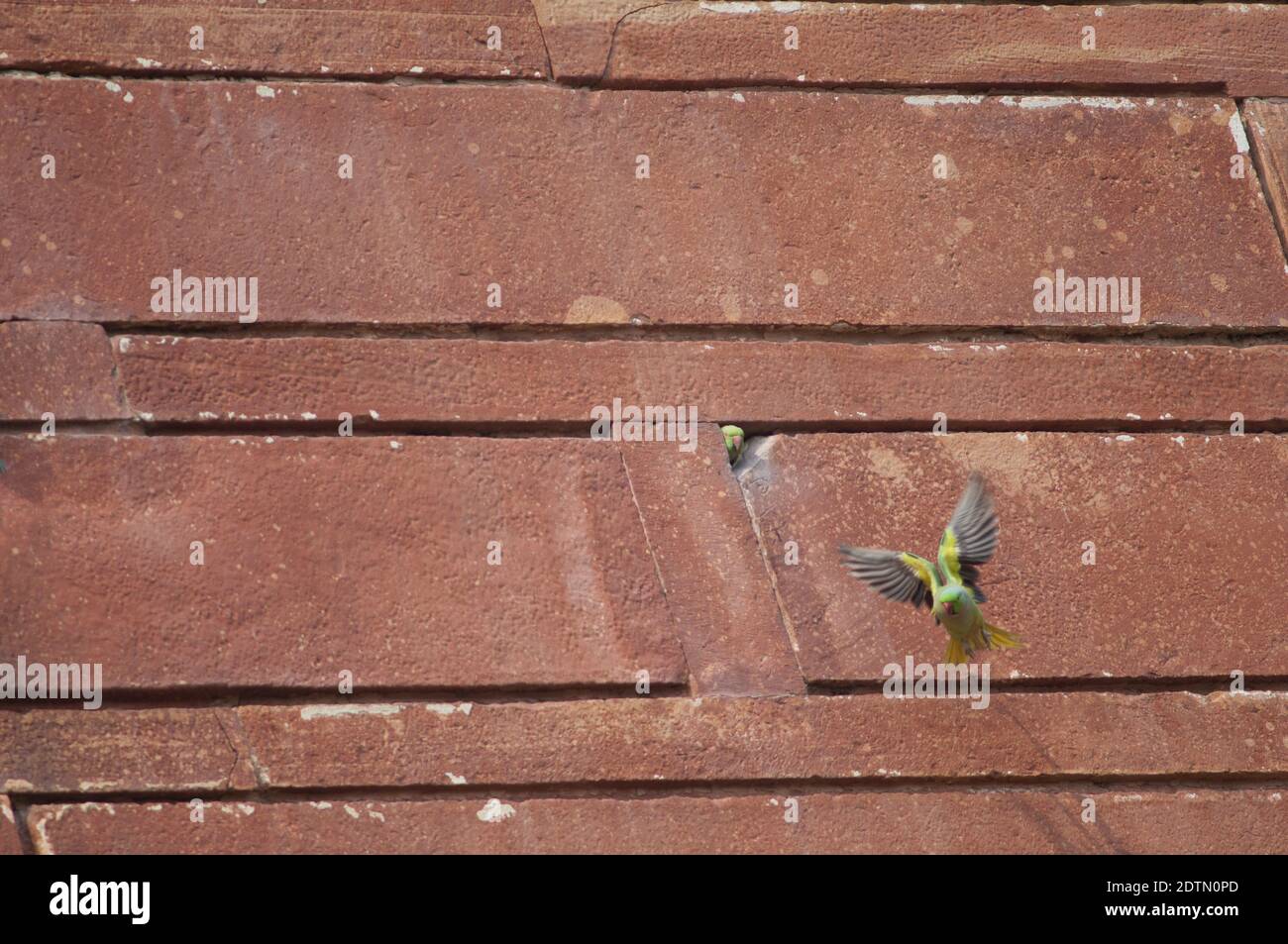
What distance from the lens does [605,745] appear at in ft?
15.3

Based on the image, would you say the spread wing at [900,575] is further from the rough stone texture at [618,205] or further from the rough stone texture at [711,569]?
the rough stone texture at [618,205]

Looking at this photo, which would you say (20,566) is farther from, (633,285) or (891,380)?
(891,380)

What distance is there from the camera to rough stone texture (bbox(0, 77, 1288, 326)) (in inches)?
→ 189

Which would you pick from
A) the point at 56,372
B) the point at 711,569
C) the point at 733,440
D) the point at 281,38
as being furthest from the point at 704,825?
the point at 281,38

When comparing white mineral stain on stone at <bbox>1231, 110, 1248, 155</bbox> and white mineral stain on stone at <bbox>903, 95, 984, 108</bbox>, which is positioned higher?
white mineral stain on stone at <bbox>903, 95, 984, 108</bbox>

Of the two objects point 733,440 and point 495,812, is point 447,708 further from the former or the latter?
point 733,440

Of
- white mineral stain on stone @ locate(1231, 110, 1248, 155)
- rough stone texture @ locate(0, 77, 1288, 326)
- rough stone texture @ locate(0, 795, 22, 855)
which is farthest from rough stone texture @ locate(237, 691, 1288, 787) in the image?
white mineral stain on stone @ locate(1231, 110, 1248, 155)

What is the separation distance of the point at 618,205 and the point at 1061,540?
5.28 feet

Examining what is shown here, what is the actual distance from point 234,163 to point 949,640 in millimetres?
2448

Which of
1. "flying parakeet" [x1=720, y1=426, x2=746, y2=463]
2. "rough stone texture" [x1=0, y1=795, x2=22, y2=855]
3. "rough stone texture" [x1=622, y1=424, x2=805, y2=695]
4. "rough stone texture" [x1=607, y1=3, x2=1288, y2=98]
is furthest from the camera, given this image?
"rough stone texture" [x1=607, y1=3, x2=1288, y2=98]

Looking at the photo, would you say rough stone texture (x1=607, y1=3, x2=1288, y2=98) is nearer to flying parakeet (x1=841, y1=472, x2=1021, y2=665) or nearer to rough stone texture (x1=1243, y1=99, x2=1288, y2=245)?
rough stone texture (x1=1243, y1=99, x2=1288, y2=245)

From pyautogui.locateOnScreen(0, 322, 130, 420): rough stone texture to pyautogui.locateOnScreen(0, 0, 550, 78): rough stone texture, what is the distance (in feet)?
2.61

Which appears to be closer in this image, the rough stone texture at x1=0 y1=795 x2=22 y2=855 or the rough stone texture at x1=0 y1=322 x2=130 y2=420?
the rough stone texture at x1=0 y1=795 x2=22 y2=855

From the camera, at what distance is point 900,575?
15.2ft
